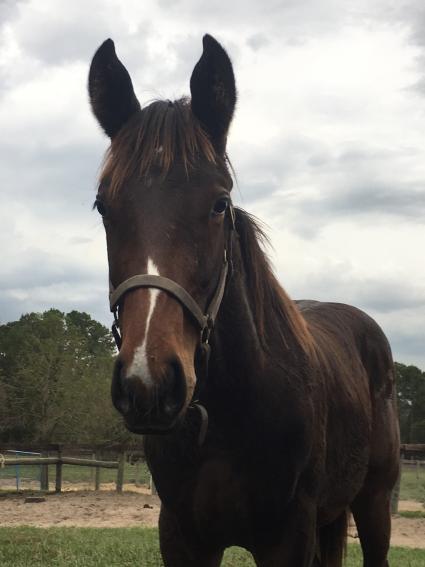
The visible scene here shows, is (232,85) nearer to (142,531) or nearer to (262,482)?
(262,482)

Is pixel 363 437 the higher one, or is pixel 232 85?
pixel 232 85

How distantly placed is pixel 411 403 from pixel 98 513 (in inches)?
1536

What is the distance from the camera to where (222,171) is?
7.93ft

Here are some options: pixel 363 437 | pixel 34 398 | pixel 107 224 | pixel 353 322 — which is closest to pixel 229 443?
pixel 107 224

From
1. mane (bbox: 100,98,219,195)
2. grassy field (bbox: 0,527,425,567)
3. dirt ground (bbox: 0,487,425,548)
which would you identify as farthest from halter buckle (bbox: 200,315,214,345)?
dirt ground (bbox: 0,487,425,548)

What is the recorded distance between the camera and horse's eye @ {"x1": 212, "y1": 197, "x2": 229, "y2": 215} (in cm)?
225

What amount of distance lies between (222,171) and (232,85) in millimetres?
357


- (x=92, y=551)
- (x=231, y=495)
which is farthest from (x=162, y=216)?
(x=92, y=551)

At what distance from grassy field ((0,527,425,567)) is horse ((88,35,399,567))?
13.7 ft

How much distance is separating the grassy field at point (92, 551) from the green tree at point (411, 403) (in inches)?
1396

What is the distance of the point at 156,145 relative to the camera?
229 centimetres

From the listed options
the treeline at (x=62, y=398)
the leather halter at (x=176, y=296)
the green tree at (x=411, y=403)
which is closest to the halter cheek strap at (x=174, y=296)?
the leather halter at (x=176, y=296)

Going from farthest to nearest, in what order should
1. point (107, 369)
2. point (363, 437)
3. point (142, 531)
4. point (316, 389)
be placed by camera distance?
point (107, 369), point (142, 531), point (363, 437), point (316, 389)

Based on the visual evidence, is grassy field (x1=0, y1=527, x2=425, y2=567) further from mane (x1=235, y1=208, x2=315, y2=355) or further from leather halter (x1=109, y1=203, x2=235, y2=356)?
leather halter (x1=109, y1=203, x2=235, y2=356)
